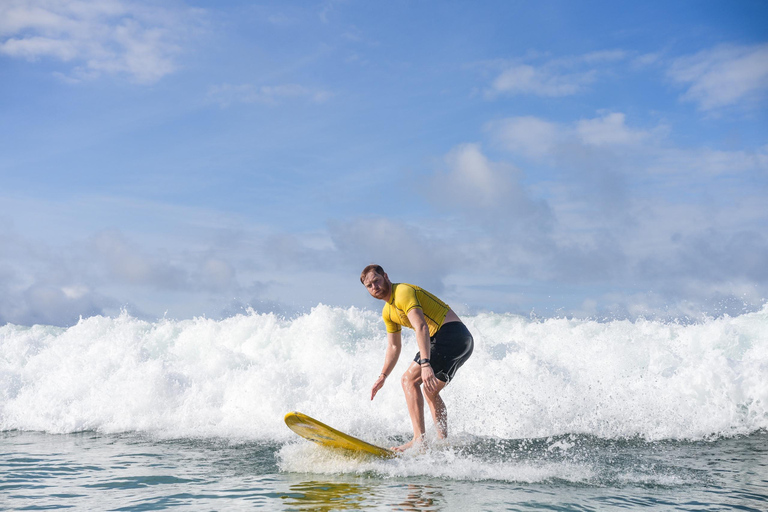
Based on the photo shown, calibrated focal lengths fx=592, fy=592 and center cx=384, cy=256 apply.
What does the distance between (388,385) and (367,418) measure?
794 mm

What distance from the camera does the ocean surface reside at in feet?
17.6

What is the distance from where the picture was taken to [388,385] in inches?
394

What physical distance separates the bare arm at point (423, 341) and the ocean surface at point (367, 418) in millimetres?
915

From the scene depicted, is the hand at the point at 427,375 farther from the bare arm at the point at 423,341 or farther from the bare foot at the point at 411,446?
the bare foot at the point at 411,446

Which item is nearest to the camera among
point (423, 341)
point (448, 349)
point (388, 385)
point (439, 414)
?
point (423, 341)

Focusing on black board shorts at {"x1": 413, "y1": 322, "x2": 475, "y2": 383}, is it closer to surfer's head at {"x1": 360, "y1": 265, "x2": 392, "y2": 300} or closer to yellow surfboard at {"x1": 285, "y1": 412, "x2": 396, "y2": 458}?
surfer's head at {"x1": 360, "y1": 265, "x2": 392, "y2": 300}

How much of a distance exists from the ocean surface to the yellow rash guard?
136cm

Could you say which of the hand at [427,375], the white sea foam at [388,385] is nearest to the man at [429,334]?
the hand at [427,375]

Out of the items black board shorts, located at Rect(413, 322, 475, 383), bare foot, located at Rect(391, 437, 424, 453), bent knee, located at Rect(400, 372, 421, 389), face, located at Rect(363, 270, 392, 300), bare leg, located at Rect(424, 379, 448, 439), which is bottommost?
bare foot, located at Rect(391, 437, 424, 453)

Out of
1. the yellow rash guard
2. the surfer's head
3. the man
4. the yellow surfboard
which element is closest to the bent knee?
the man

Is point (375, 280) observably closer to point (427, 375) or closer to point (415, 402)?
point (427, 375)

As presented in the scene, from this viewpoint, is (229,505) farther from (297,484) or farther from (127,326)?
(127,326)

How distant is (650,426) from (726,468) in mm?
2216

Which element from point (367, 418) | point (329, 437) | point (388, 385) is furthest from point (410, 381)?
point (388, 385)
